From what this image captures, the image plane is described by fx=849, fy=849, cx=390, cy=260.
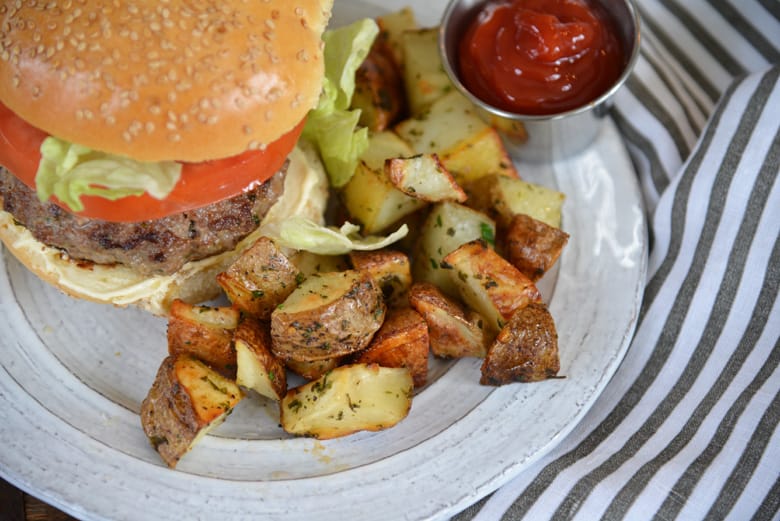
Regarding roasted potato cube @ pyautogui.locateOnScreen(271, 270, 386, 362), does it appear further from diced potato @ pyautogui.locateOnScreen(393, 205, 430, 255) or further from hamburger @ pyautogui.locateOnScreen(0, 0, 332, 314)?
diced potato @ pyautogui.locateOnScreen(393, 205, 430, 255)

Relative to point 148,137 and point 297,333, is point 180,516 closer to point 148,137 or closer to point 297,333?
point 297,333

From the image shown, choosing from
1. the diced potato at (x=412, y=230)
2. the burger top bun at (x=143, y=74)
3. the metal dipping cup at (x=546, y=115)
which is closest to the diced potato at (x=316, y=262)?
the diced potato at (x=412, y=230)

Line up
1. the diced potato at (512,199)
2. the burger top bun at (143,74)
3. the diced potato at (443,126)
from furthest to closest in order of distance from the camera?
the diced potato at (443,126)
the diced potato at (512,199)
the burger top bun at (143,74)

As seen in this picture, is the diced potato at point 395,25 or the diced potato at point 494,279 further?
the diced potato at point 395,25

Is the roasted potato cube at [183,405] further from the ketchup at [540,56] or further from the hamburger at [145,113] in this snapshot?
the ketchup at [540,56]

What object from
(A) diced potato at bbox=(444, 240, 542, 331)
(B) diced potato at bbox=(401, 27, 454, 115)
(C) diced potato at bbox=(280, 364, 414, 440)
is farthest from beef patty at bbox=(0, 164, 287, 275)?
(B) diced potato at bbox=(401, 27, 454, 115)

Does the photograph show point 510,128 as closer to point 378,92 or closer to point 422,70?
point 422,70

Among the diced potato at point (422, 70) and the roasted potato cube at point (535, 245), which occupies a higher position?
the diced potato at point (422, 70)
